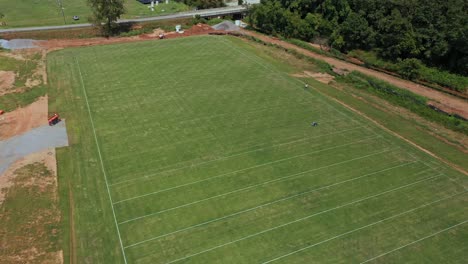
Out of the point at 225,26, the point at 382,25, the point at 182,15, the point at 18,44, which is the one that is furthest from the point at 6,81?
the point at 382,25

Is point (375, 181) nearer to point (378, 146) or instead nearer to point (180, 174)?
point (378, 146)

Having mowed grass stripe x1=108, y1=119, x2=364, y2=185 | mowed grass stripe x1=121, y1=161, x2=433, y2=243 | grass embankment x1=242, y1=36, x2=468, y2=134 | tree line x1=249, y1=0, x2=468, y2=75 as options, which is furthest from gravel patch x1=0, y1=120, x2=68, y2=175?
tree line x1=249, y1=0, x2=468, y2=75

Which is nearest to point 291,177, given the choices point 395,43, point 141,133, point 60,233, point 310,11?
point 141,133

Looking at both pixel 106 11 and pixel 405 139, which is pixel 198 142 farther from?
pixel 106 11

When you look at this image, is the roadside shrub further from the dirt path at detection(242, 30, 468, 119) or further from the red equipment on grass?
the red equipment on grass

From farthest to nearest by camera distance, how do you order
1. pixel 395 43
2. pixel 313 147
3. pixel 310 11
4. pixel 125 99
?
pixel 310 11, pixel 395 43, pixel 125 99, pixel 313 147

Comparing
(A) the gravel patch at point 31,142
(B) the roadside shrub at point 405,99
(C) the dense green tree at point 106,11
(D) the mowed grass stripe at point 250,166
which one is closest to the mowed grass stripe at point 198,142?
(D) the mowed grass stripe at point 250,166

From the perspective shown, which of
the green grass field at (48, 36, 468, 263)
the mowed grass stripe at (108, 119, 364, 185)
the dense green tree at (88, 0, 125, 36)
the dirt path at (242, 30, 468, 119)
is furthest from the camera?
the dense green tree at (88, 0, 125, 36)
